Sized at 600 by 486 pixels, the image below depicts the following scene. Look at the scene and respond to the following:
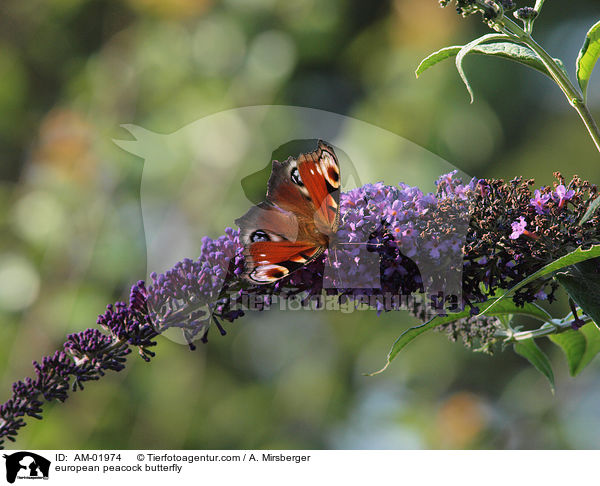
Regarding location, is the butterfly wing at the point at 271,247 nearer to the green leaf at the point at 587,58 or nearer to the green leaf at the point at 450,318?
the green leaf at the point at 450,318

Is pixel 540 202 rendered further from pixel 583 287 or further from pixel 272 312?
pixel 272 312

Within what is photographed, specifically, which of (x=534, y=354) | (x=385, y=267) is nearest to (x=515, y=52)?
(x=385, y=267)

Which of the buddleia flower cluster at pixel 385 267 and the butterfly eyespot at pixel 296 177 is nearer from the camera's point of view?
the buddleia flower cluster at pixel 385 267

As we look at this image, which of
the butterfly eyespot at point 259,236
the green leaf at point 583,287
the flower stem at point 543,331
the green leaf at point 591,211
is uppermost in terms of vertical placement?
the butterfly eyespot at point 259,236

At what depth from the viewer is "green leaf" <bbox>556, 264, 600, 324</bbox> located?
2.41ft

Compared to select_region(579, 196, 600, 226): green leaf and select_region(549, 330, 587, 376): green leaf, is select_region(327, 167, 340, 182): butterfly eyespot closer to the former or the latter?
select_region(579, 196, 600, 226): green leaf

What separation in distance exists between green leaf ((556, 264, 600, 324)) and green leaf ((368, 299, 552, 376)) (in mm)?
104

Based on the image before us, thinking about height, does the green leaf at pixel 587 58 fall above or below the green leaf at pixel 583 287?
above

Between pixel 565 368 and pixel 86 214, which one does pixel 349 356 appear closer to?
pixel 565 368

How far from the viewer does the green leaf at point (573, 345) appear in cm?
102
